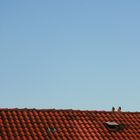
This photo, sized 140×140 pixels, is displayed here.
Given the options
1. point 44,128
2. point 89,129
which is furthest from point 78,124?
point 44,128

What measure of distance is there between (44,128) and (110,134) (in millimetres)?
3200

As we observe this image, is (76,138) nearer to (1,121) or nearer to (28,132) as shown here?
(28,132)

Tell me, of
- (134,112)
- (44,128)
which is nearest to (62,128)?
(44,128)

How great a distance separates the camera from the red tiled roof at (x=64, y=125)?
1528cm

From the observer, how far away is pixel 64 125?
16.6 m

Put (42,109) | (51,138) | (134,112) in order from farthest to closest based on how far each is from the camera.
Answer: (134,112)
(42,109)
(51,138)

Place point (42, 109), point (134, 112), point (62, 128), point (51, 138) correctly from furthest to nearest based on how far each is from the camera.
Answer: point (134, 112)
point (42, 109)
point (62, 128)
point (51, 138)

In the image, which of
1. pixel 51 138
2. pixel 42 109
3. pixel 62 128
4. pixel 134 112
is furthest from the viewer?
pixel 134 112

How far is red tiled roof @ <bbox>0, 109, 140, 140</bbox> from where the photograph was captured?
15.3 m

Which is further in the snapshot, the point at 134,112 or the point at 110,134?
the point at 134,112

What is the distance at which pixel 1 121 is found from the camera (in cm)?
1573

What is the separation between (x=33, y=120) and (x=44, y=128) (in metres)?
0.82

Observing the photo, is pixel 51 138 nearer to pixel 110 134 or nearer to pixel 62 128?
pixel 62 128

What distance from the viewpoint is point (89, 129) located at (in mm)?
16719
